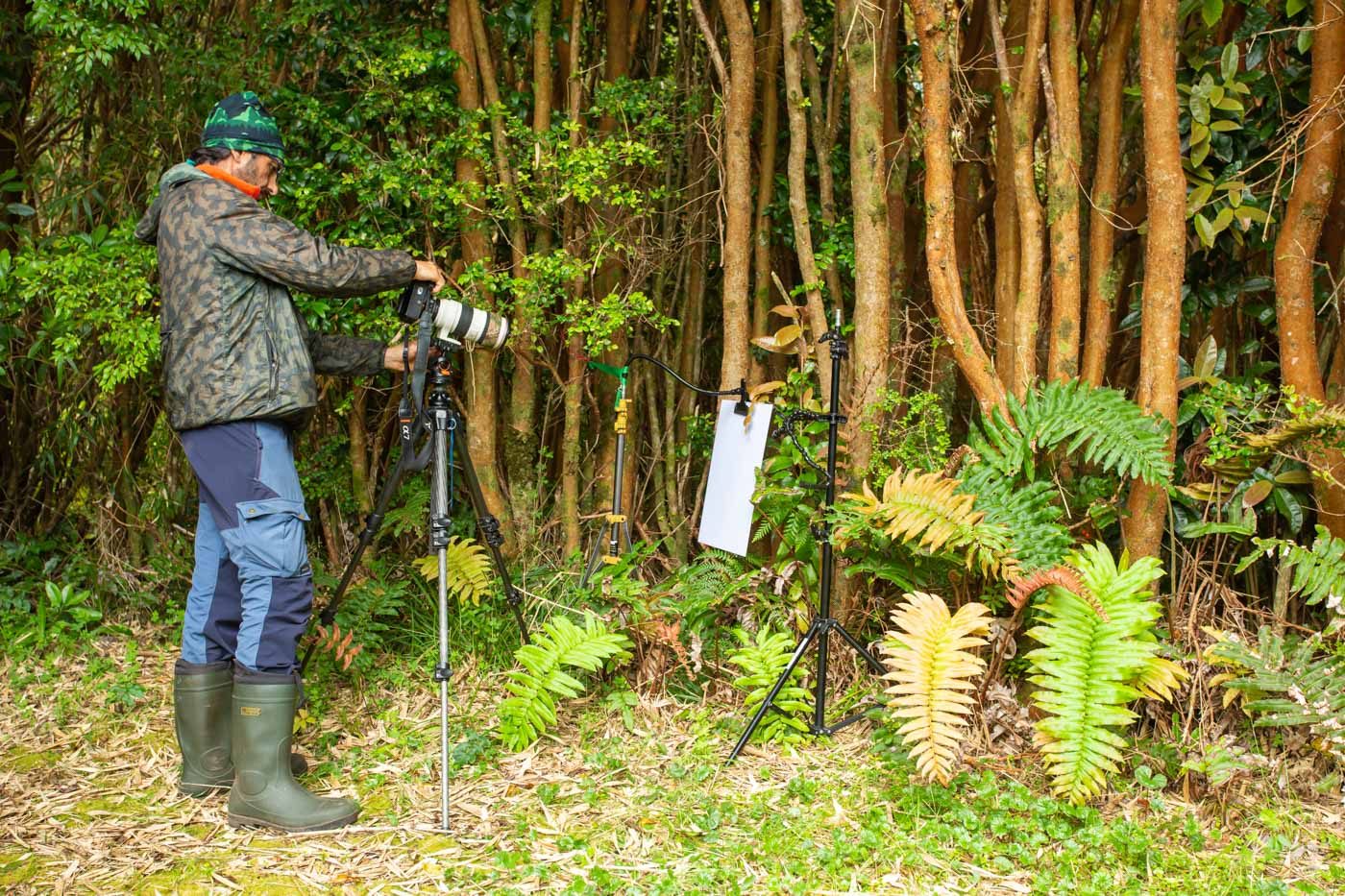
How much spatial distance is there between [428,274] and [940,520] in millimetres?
1563

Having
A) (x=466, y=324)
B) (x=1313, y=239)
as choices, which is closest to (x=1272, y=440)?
(x=1313, y=239)

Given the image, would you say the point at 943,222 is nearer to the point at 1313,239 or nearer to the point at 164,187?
the point at 1313,239

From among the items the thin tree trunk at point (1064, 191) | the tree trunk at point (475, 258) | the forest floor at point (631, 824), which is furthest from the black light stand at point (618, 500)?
the thin tree trunk at point (1064, 191)

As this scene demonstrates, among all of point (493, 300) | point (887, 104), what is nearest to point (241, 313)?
point (493, 300)

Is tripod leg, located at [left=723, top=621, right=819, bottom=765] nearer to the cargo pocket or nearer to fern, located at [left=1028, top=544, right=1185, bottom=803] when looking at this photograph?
fern, located at [left=1028, top=544, right=1185, bottom=803]

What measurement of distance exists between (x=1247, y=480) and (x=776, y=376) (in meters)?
1.72

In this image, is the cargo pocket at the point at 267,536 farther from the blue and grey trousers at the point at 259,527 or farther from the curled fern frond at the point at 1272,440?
the curled fern frond at the point at 1272,440

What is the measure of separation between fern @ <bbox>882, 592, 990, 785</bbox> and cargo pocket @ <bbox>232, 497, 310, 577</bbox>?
1.58 m

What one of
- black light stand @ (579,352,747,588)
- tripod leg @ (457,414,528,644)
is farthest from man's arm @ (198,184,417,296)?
black light stand @ (579,352,747,588)

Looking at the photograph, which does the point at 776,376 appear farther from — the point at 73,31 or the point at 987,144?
the point at 73,31

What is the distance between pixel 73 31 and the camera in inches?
130

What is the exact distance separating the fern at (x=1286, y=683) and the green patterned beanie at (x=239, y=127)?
2.91m

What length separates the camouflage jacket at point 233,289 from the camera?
9.00ft

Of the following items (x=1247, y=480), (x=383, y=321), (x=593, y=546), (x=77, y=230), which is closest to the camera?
(x=1247, y=480)
